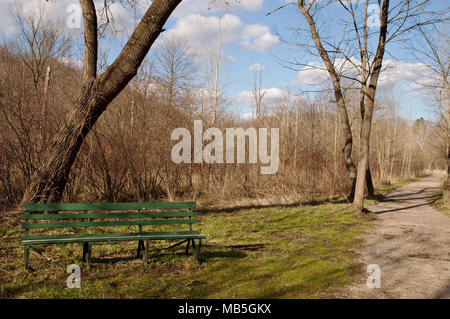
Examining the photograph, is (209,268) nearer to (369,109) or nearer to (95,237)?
(95,237)

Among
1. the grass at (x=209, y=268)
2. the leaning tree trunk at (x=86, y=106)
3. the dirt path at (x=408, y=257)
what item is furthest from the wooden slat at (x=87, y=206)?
the dirt path at (x=408, y=257)

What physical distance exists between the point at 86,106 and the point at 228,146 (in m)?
6.67

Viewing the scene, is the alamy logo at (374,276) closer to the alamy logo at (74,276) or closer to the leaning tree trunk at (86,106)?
the alamy logo at (74,276)

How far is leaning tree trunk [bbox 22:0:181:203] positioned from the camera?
24.0 ft

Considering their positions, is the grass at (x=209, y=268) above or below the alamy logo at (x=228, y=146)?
A: below

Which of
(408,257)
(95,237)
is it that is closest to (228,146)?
(408,257)

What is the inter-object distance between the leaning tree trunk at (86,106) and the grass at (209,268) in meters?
0.96

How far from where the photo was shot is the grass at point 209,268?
4320mm

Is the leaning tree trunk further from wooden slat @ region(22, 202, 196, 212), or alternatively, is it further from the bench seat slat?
the bench seat slat

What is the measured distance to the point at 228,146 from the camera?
13359 millimetres

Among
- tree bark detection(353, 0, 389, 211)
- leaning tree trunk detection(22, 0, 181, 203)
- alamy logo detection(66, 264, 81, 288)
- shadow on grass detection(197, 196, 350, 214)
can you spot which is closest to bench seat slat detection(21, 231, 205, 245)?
alamy logo detection(66, 264, 81, 288)
